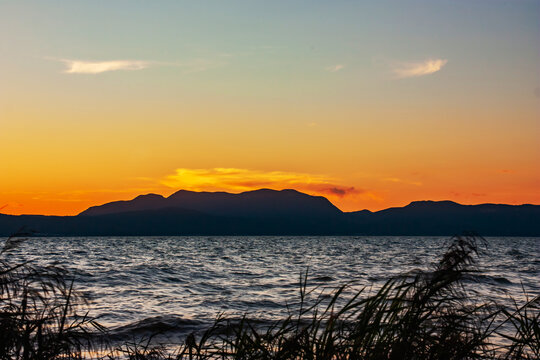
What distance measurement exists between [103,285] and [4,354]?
93.4 feet

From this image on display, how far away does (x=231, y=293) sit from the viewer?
30047 millimetres

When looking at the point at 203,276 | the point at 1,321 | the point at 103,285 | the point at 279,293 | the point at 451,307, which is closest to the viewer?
the point at 1,321

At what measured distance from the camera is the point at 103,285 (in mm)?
33000

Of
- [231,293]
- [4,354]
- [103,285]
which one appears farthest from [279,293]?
[4,354]

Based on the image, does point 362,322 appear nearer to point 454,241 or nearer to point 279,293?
point 454,241

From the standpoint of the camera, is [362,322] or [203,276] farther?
[203,276]

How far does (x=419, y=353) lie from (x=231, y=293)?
2535cm

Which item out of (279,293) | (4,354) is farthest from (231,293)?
(4,354)

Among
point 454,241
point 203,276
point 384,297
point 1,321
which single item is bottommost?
Answer: point 203,276

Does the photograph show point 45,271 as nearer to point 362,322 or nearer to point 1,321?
point 1,321

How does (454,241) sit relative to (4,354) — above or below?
above

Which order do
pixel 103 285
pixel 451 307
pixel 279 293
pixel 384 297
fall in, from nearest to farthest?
pixel 384 297 → pixel 451 307 → pixel 279 293 → pixel 103 285

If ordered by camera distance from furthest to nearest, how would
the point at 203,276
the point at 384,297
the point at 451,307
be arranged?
1. the point at 203,276
2. the point at 451,307
3. the point at 384,297

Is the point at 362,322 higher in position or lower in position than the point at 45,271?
lower
